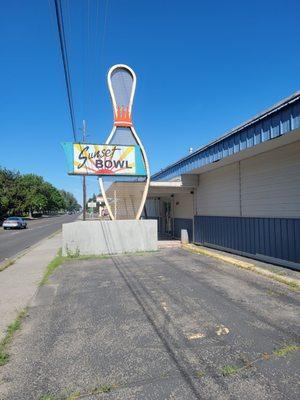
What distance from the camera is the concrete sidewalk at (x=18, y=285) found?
21.9ft

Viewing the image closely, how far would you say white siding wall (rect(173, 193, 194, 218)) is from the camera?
2019cm

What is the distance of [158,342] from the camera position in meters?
4.91

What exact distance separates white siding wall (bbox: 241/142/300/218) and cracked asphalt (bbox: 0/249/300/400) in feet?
9.63

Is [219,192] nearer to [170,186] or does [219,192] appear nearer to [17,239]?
[170,186]

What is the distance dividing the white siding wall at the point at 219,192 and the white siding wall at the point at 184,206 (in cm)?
134

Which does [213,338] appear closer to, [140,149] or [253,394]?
[253,394]

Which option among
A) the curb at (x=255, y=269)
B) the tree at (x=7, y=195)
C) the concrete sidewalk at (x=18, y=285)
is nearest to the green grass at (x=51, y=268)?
the concrete sidewalk at (x=18, y=285)

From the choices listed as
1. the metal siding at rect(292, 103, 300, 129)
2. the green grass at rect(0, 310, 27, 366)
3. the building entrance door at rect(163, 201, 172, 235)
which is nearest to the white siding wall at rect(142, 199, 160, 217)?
the building entrance door at rect(163, 201, 172, 235)

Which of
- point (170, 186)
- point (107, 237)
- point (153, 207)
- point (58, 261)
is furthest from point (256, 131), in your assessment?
point (153, 207)

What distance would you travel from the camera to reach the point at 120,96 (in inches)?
621

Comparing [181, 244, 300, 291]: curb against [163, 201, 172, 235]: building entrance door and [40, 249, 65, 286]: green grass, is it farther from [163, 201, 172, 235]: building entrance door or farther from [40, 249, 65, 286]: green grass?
[163, 201, 172, 235]: building entrance door

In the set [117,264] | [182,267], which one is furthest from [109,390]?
[117,264]

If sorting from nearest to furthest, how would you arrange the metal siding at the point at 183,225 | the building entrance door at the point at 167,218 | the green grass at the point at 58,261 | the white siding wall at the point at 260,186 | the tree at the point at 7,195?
the green grass at the point at 58,261 < the white siding wall at the point at 260,186 < the metal siding at the point at 183,225 < the building entrance door at the point at 167,218 < the tree at the point at 7,195

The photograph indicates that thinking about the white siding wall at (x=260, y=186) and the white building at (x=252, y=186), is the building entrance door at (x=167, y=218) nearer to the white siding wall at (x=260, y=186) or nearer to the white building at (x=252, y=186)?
the white building at (x=252, y=186)
